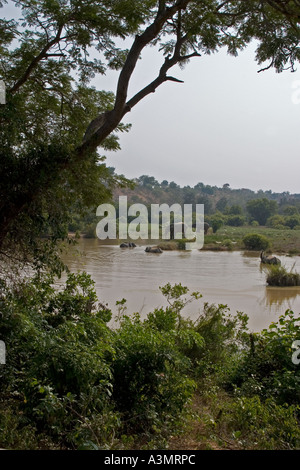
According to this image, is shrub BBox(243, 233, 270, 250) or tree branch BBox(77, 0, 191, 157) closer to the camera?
tree branch BBox(77, 0, 191, 157)

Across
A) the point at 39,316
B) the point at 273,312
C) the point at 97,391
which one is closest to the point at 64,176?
the point at 39,316

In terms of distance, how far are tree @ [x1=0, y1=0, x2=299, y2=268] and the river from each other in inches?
84.5

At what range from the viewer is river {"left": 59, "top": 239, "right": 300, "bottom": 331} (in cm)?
1026

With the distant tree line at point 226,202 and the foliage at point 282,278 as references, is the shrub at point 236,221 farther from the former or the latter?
the foliage at point 282,278

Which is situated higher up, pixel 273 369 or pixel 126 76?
pixel 126 76

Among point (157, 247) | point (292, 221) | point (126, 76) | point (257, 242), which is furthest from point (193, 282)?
point (292, 221)

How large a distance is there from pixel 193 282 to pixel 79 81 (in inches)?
399

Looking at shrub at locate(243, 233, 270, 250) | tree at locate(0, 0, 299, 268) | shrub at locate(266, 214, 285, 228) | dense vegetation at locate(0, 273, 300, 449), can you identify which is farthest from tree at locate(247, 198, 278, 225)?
dense vegetation at locate(0, 273, 300, 449)

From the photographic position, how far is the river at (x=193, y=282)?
1026cm

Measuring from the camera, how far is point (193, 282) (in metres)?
14.8

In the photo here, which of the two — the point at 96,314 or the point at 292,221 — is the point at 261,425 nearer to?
the point at 96,314

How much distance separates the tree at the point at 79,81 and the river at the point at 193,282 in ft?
7.04

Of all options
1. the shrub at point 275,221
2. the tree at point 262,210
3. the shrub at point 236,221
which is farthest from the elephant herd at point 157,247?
the tree at point 262,210

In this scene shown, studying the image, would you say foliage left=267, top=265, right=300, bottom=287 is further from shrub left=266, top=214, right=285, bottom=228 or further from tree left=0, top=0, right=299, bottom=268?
shrub left=266, top=214, right=285, bottom=228
